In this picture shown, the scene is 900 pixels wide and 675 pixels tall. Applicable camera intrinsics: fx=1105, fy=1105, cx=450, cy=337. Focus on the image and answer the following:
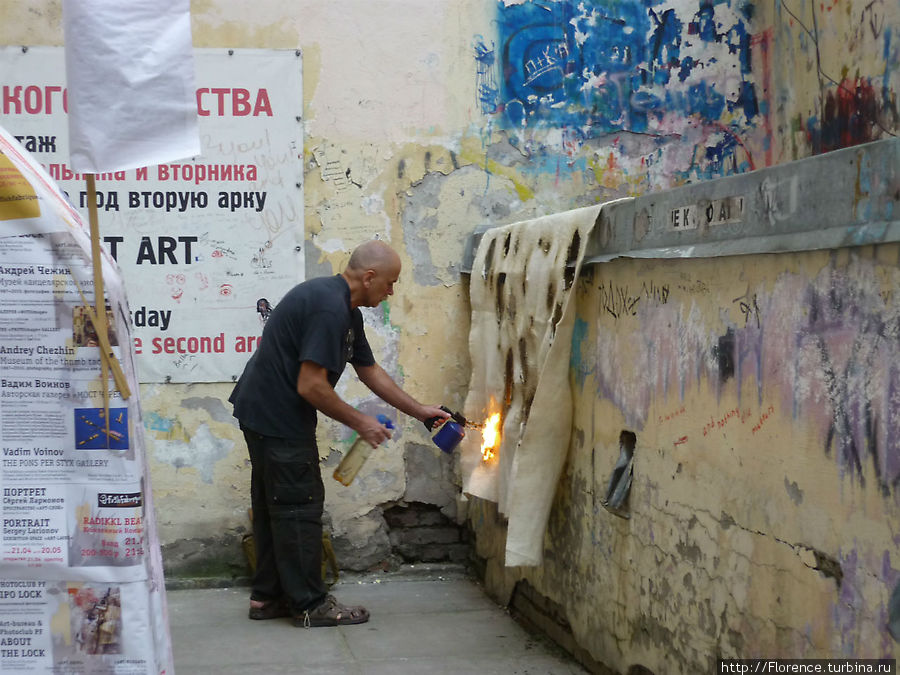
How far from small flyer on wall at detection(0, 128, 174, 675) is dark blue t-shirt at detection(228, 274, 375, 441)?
1.90 metres

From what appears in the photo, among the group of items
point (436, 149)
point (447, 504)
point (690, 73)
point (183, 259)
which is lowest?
point (447, 504)

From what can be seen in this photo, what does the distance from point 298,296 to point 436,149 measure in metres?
1.40

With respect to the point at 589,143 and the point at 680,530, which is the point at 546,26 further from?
the point at 680,530

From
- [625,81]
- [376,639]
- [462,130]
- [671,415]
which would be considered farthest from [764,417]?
[625,81]

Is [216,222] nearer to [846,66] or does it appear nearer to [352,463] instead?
[352,463]

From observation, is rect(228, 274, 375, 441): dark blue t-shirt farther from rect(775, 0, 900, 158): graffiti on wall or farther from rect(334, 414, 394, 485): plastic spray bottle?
rect(775, 0, 900, 158): graffiti on wall

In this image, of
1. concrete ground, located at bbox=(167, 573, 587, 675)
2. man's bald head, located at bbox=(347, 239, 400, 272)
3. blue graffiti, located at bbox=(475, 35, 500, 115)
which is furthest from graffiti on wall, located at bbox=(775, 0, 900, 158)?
concrete ground, located at bbox=(167, 573, 587, 675)

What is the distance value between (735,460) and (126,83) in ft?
6.36

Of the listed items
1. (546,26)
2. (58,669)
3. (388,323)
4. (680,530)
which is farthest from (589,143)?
(58,669)

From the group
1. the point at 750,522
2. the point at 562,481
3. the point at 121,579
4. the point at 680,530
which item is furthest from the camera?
the point at 562,481

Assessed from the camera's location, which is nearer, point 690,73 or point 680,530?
point 680,530

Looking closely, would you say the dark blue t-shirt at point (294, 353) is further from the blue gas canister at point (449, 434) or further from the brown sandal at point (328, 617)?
the brown sandal at point (328, 617)

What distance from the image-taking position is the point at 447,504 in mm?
5973

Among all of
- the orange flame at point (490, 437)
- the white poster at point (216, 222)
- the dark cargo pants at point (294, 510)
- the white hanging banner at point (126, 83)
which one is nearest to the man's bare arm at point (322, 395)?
the dark cargo pants at point (294, 510)
